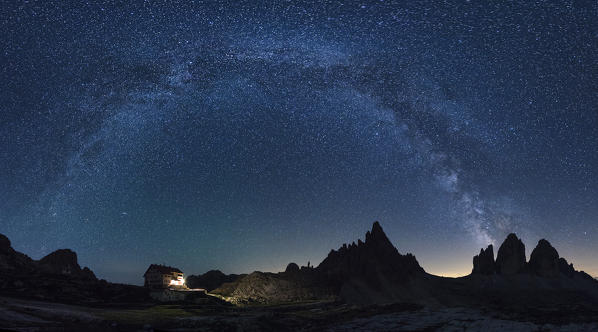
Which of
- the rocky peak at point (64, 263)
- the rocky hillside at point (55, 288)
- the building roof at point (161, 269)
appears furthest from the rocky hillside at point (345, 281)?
the rocky peak at point (64, 263)

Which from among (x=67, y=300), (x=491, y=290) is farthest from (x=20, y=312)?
(x=491, y=290)

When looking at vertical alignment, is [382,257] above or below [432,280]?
above

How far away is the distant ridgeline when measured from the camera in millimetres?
72875

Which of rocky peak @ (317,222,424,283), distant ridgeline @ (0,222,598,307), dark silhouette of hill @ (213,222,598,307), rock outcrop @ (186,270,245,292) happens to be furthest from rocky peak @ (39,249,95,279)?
→ rocky peak @ (317,222,424,283)

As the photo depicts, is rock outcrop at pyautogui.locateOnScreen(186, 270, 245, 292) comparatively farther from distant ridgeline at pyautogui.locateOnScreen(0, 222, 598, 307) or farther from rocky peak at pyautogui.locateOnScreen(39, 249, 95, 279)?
rocky peak at pyautogui.locateOnScreen(39, 249, 95, 279)

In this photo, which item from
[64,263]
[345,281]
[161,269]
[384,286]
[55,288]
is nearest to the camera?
[55,288]

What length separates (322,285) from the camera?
145750 millimetres

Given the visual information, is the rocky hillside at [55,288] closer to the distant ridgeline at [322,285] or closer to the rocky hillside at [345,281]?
the distant ridgeline at [322,285]

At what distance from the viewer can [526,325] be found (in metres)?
50.6

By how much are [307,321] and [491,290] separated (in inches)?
6727

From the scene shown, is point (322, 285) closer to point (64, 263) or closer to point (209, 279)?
point (209, 279)

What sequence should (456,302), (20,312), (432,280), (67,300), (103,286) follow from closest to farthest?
(20,312)
(67,300)
(103,286)
(456,302)
(432,280)

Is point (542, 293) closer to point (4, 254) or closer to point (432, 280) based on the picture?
point (432, 280)

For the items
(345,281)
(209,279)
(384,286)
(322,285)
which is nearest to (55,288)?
(209,279)
